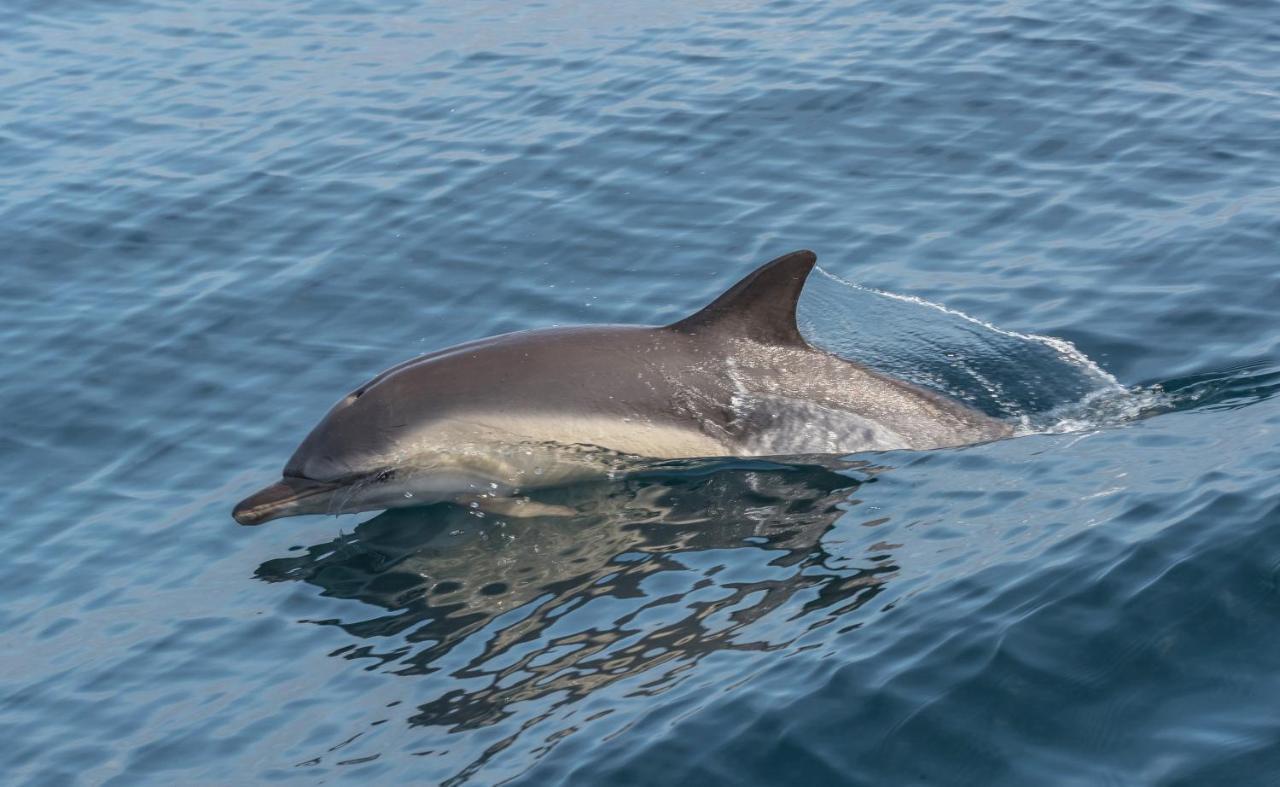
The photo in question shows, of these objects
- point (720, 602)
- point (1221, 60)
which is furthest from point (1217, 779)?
point (1221, 60)

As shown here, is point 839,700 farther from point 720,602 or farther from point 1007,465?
point 1007,465

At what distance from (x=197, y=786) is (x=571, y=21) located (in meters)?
17.1

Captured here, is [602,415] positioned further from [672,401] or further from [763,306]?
[763,306]

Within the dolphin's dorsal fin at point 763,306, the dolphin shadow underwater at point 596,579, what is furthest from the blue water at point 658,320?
the dolphin's dorsal fin at point 763,306

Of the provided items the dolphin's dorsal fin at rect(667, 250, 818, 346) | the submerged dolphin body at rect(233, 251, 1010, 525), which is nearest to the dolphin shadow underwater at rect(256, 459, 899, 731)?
the submerged dolphin body at rect(233, 251, 1010, 525)

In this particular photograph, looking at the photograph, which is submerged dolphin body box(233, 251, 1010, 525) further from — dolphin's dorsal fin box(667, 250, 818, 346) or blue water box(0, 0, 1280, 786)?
blue water box(0, 0, 1280, 786)

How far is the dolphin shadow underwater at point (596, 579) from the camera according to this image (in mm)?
9344

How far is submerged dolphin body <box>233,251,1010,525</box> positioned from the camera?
11.6 metres

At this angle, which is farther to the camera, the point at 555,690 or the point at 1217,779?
the point at 555,690

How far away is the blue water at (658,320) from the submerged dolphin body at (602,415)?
26 centimetres

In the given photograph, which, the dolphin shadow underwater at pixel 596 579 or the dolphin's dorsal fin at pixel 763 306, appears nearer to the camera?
the dolphin shadow underwater at pixel 596 579

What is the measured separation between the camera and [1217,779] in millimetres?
7027

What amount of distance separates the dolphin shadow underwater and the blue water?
4 centimetres

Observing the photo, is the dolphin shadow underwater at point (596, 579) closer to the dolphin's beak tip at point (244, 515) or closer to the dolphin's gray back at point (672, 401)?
the dolphin's gray back at point (672, 401)
